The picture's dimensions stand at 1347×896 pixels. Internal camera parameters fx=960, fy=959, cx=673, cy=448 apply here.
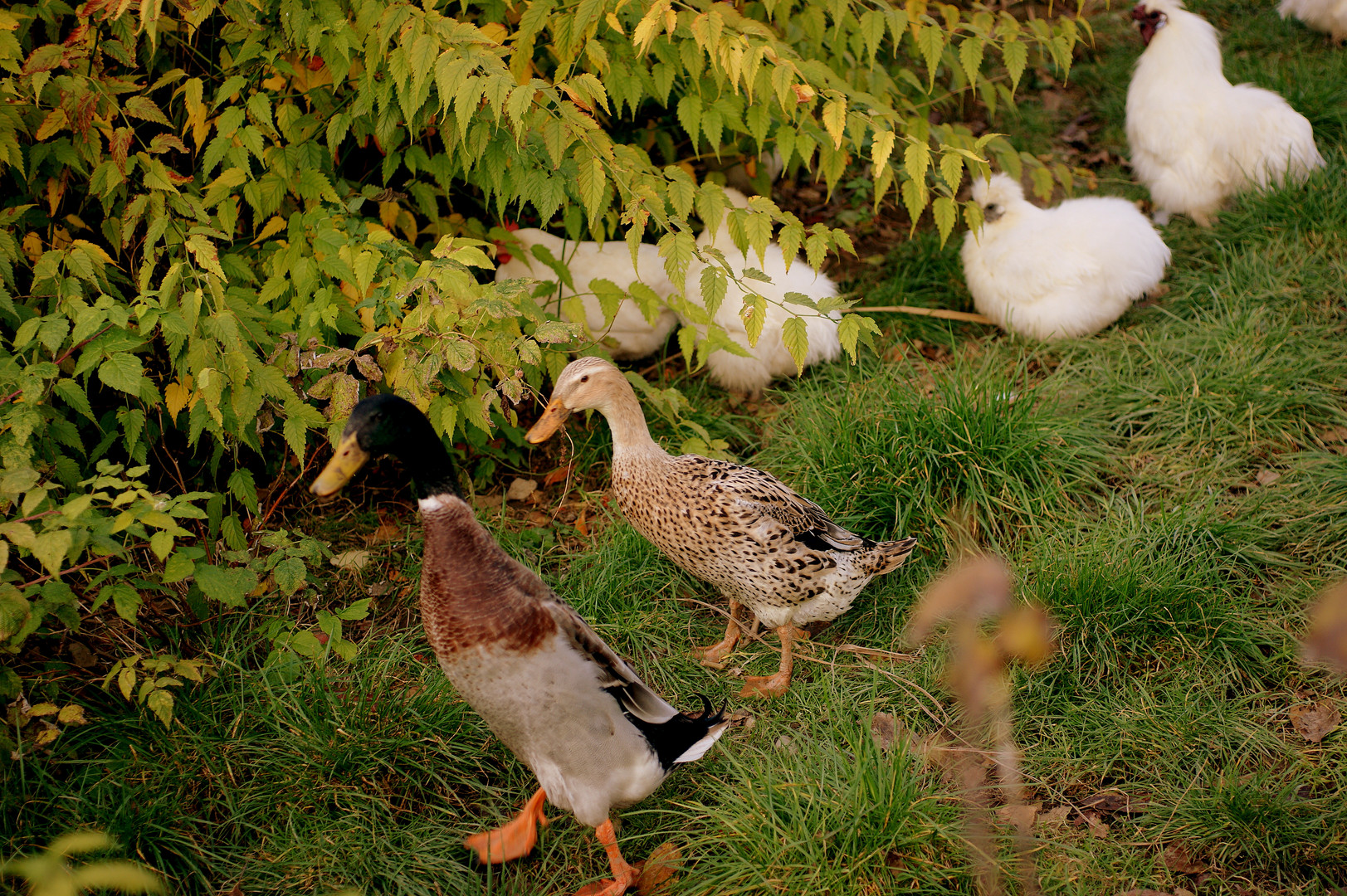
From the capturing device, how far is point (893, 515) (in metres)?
3.43

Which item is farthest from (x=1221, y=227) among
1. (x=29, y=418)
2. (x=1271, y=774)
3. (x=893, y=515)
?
(x=29, y=418)

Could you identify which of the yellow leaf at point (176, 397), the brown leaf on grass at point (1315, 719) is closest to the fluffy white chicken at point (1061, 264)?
the brown leaf on grass at point (1315, 719)

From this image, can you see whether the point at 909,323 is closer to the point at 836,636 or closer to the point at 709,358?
the point at 709,358

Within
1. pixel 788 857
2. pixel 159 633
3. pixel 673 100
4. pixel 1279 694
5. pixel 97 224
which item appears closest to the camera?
pixel 788 857

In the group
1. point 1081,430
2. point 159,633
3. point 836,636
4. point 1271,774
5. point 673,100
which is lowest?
point 159,633

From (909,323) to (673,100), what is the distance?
59.0 inches

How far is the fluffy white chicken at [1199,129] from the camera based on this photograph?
454 cm

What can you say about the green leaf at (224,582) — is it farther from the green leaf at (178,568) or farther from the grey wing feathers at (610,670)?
the grey wing feathers at (610,670)

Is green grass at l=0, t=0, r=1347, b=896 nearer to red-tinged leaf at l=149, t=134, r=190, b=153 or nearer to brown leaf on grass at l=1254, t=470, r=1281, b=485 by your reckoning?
brown leaf on grass at l=1254, t=470, r=1281, b=485

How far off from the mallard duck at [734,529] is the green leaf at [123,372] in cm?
112

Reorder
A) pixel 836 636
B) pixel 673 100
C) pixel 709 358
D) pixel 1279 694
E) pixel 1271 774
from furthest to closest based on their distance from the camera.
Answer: pixel 673 100 < pixel 709 358 < pixel 836 636 < pixel 1279 694 < pixel 1271 774

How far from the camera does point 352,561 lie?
3391 mm

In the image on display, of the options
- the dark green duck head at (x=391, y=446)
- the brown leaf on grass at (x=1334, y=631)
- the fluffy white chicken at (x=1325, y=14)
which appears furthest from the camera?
the fluffy white chicken at (x=1325, y=14)

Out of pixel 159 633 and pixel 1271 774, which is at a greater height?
pixel 1271 774
